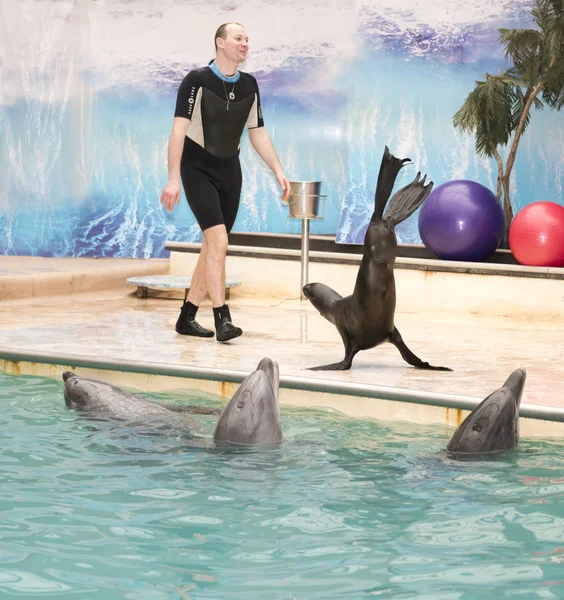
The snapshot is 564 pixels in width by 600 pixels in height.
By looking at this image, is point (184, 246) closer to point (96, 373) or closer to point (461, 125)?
point (461, 125)

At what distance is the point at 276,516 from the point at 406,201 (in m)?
2.42

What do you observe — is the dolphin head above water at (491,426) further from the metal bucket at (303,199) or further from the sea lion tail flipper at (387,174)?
the metal bucket at (303,199)

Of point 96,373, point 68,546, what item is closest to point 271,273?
point 96,373

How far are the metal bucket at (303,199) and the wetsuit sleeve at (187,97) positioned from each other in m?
2.27

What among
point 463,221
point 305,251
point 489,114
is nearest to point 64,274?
point 305,251

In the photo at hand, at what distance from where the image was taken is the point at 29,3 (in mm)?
12219

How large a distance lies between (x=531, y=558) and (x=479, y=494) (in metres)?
0.60

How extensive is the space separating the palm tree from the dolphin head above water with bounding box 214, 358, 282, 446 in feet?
19.4

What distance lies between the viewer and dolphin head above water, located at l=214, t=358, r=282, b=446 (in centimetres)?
410

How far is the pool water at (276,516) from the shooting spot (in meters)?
2.85

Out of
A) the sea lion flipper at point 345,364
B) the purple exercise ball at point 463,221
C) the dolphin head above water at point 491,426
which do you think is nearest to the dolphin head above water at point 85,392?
the sea lion flipper at point 345,364

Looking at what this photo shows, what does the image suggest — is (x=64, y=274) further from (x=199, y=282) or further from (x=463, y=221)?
(x=463, y=221)

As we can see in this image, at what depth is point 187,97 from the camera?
255 inches

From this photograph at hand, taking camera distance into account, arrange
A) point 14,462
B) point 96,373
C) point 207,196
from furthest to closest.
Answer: point 207,196 < point 96,373 < point 14,462
